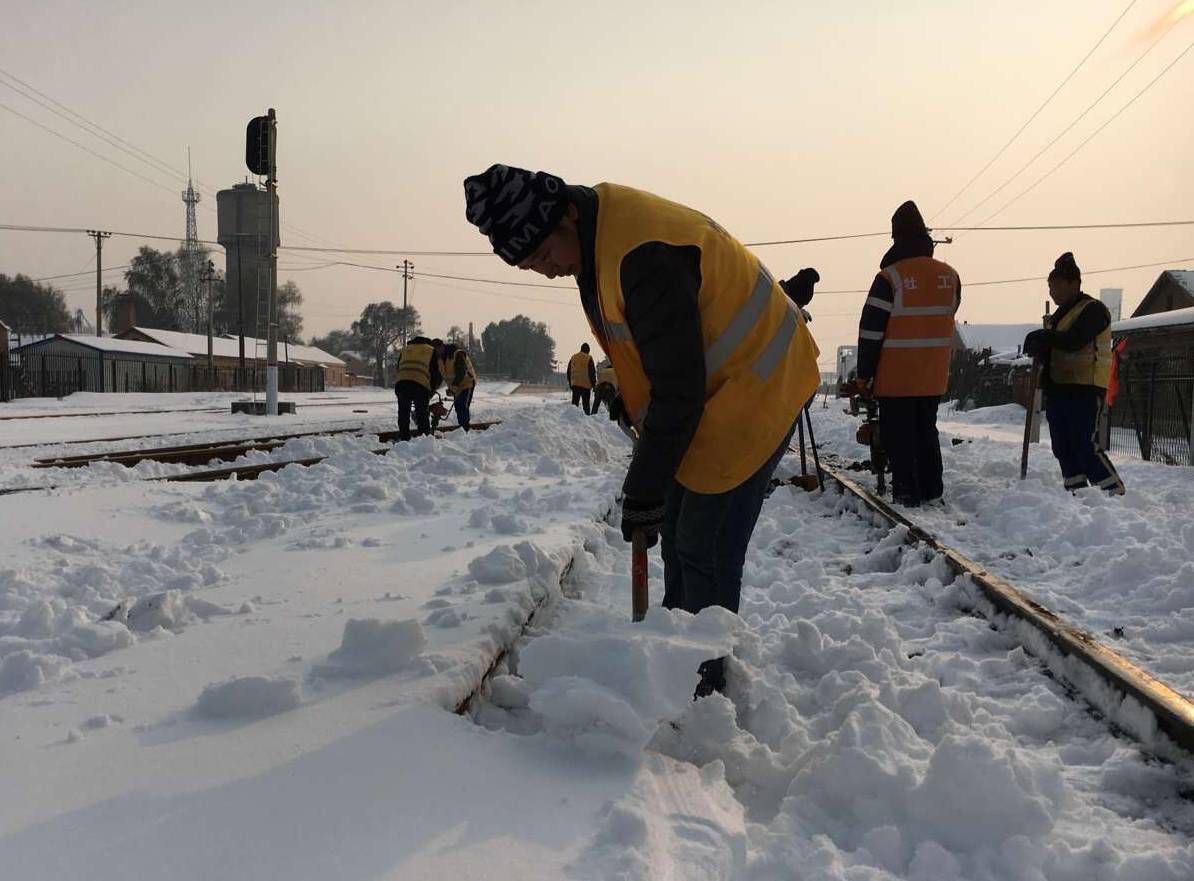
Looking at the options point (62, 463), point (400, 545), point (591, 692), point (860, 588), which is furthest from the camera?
point (62, 463)

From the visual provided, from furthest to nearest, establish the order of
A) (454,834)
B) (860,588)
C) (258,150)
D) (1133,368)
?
(258,150), (1133,368), (860,588), (454,834)

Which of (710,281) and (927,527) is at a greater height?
(710,281)

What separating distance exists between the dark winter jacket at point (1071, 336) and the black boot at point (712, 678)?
Answer: 15.3ft

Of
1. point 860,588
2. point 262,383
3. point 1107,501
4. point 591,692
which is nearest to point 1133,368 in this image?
point 1107,501

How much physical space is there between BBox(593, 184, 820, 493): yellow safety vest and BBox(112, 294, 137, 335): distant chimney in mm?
66401

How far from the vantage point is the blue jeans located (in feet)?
8.46

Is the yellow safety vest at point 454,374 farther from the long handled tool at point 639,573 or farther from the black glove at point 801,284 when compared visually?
the long handled tool at point 639,573

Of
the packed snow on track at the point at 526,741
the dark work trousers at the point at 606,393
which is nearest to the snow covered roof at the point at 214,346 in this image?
the dark work trousers at the point at 606,393

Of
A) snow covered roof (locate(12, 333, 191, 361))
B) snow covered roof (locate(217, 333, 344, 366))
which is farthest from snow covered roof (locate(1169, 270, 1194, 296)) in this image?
snow covered roof (locate(217, 333, 344, 366))

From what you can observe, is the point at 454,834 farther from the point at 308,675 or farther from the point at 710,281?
the point at 710,281

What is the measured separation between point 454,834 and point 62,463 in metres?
8.09

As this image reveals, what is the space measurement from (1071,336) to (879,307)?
1401 millimetres

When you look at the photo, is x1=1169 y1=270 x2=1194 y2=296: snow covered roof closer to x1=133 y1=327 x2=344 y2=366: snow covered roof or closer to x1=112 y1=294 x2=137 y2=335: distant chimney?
x1=133 y1=327 x2=344 y2=366: snow covered roof

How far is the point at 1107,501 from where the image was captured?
214 inches
